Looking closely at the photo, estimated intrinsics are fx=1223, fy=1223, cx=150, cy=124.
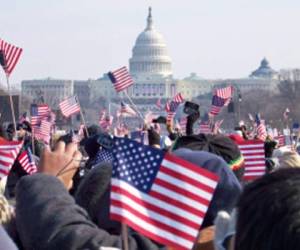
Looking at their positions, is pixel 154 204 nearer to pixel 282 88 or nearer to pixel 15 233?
pixel 15 233

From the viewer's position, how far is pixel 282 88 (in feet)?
377

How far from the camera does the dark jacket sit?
3.54m

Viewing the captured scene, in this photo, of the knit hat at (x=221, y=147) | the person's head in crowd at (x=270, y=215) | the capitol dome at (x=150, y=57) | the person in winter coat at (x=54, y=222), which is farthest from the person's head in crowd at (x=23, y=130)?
the capitol dome at (x=150, y=57)

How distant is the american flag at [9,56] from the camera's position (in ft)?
57.7

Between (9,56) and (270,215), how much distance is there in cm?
1549

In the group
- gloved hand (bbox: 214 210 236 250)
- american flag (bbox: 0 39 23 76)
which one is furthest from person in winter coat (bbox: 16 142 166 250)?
american flag (bbox: 0 39 23 76)

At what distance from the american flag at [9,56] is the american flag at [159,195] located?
14.0 m

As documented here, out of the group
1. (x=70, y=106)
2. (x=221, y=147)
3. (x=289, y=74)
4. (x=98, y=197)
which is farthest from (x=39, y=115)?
(x=289, y=74)

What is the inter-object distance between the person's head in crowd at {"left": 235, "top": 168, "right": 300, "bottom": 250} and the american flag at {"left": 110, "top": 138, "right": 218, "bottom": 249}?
2.38 ft

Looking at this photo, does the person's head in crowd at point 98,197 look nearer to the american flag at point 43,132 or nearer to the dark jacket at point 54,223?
the dark jacket at point 54,223

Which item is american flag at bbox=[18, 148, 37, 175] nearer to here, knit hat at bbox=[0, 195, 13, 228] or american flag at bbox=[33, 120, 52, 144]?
knit hat at bbox=[0, 195, 13, 228]

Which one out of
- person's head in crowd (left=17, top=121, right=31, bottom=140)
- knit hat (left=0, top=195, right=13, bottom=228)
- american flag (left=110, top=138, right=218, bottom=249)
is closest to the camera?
american flag (left=110, top=138, right=218, bottom=249)

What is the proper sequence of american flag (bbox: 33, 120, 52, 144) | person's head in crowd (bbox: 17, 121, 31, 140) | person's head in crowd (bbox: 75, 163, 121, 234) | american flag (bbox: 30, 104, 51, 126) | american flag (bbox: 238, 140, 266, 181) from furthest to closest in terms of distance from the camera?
american flag (bbox: 30, 104, 51, 126), american flag (bbox: 33, 120, 52, 144), person's head in crowd (bbox: 17, 121, 31, 140), american flag (bbox: 238, 140, 266, 181), person's head in crowd (bbox: 75, 163, 121, 234)

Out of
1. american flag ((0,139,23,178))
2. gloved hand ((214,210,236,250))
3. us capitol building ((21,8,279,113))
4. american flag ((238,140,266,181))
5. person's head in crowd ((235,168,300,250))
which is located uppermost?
person's head in crowd ((235,168,300,250))
